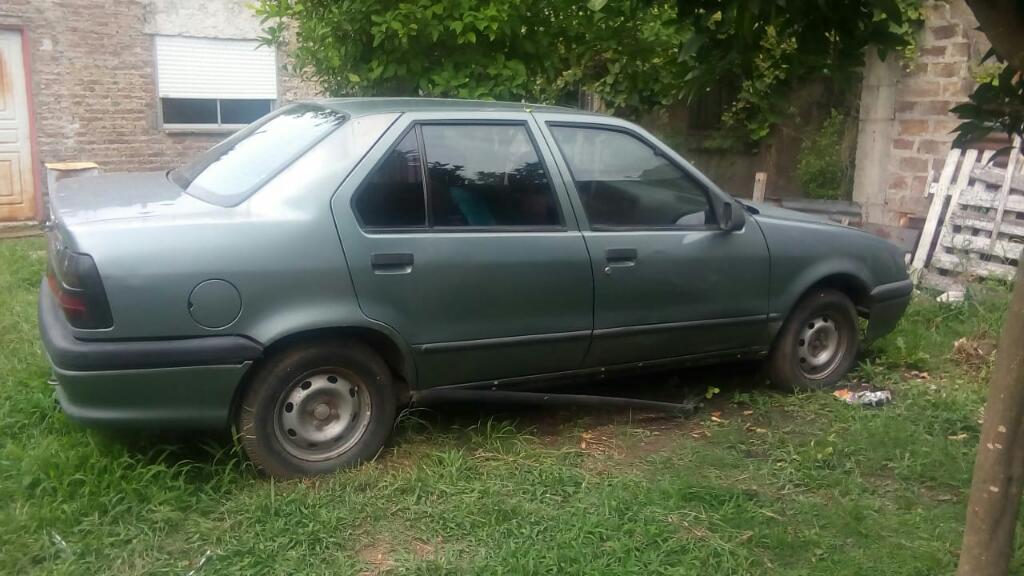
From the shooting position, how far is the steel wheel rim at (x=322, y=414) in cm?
380

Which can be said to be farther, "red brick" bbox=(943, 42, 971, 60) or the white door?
the white door

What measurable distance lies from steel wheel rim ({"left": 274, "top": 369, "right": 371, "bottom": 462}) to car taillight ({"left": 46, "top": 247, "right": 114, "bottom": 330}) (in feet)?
2.57

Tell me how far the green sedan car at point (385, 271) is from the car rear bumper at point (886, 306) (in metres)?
0.44

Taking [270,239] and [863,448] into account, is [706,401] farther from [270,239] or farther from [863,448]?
[270,239]

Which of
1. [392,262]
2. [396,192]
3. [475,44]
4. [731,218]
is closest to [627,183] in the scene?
[731,218]

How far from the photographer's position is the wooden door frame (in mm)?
10477

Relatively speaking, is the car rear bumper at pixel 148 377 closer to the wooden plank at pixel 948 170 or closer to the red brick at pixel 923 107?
the wooden plank at pixel 948 170

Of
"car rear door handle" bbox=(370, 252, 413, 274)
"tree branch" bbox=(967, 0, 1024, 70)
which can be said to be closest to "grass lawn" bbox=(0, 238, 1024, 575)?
"car rear door handle" bbox=(370, 252, 413, 274)

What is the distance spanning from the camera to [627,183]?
4.59m

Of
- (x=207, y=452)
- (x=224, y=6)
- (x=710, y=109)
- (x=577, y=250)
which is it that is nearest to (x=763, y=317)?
(x=577, y=250)

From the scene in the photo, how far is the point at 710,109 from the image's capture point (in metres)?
10.1

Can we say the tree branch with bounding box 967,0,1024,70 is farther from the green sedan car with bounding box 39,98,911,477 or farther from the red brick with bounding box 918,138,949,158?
Answer: the red brick with bounding box 918,138,949,158

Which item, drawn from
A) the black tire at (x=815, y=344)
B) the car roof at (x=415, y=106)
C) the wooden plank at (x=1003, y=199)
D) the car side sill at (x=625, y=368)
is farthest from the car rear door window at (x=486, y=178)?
the wooden plank at (x=1003, y=199)

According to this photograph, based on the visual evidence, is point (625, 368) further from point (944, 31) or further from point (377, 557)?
point (944, 31)
